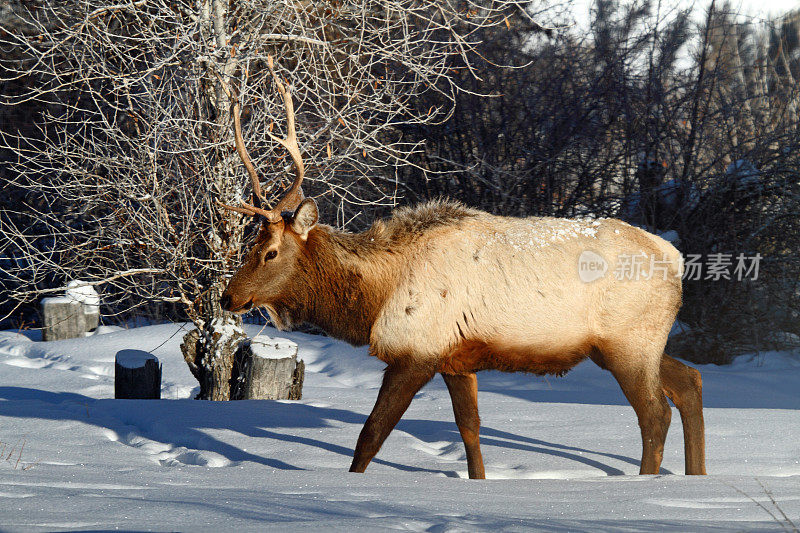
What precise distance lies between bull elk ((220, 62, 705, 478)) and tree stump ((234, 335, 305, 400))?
2.23 meters

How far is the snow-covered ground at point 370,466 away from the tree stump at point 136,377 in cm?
51

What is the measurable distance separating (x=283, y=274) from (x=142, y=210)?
318cm

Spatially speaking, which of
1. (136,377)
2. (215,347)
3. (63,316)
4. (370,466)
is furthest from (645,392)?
(63,316)

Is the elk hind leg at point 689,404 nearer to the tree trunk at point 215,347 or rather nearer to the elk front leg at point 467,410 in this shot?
the elk front leg at point 467,410

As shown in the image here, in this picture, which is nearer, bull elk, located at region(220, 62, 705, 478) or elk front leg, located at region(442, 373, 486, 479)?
bull elk, located at region(220, 62, 705, 478)

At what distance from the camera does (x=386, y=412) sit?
13.8ft

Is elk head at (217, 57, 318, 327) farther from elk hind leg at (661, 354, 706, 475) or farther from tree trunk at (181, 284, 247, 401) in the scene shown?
tree trunk at (181, 284, 247, 401)

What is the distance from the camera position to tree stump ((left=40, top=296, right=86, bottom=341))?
995cm

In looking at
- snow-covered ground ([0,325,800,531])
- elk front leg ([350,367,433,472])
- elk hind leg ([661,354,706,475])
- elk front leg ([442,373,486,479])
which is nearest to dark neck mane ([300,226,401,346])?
elk front leg ([350,367,433,472])

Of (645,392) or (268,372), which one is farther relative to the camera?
(268,372)

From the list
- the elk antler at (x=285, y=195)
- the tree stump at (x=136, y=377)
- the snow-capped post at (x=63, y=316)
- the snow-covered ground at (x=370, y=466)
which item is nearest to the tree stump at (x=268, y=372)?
the snow-covered ground at (x=370, y=466)

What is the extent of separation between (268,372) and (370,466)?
7.40 ft

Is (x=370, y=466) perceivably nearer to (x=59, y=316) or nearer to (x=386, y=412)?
(x=386, y=412)

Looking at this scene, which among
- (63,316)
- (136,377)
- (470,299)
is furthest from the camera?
(63,316)
